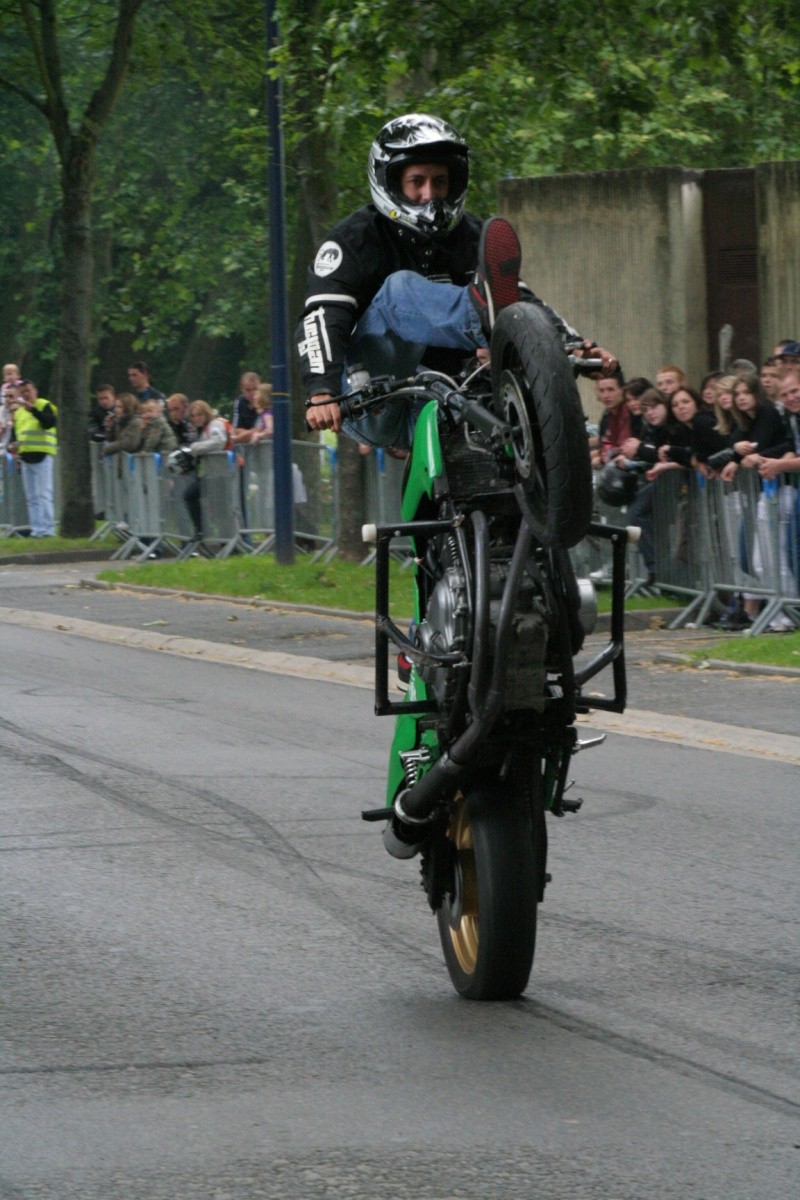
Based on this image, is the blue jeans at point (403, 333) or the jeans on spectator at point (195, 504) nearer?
the blue jeans at point (403, 333)

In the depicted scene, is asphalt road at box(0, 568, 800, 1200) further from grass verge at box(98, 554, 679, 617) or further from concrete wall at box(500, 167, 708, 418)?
concrete wall at box(500, 167, 708, 418)

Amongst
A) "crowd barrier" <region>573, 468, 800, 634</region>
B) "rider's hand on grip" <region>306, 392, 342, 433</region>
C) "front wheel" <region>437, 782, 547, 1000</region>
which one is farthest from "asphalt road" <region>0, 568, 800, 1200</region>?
"crowd barrier" <region>573, 468, 800, 634</region>

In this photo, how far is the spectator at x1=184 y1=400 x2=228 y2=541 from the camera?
22.7 metres

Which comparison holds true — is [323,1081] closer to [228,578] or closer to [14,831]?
[14,831]

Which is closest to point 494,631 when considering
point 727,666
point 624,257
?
point 727,666

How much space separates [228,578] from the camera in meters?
19.4

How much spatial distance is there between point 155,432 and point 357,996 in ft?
65.4

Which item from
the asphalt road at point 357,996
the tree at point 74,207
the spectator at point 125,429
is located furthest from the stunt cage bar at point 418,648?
the tree at point 74,207

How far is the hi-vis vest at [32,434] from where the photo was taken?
88.0 ft

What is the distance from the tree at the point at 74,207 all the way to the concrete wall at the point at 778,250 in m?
10.1

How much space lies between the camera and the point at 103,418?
2748 cm

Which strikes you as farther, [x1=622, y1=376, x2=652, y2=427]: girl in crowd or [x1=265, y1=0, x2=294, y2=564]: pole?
[x1=265, y1=0, x2=294, y2=564]: pole

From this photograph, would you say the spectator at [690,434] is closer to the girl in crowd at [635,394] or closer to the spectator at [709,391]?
the spectator at [709,391]

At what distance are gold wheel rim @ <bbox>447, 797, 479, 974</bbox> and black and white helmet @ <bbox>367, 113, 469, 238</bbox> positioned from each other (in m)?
1.57
